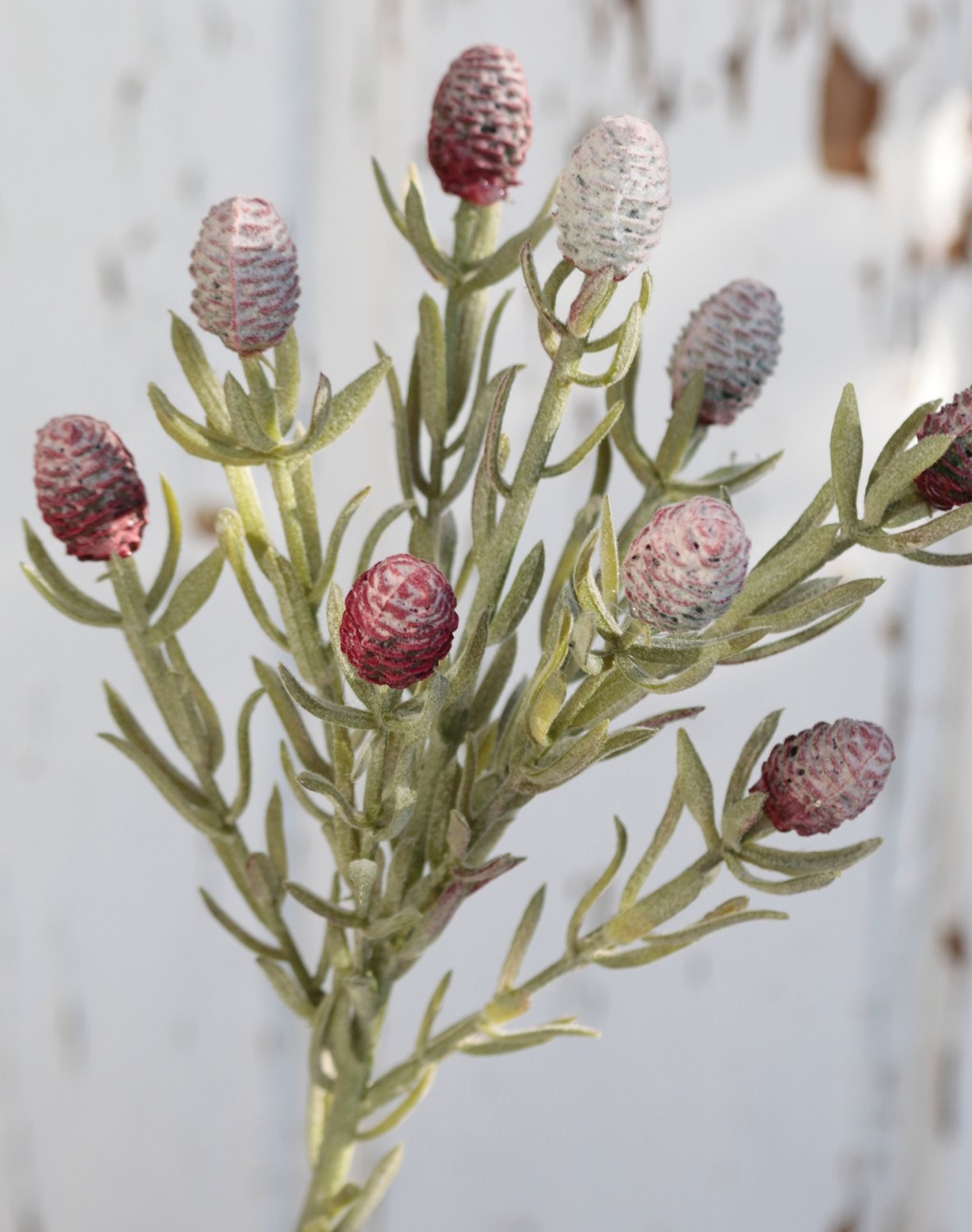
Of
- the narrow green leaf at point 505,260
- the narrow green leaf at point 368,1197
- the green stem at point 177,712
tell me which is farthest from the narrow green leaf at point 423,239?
the narrow green leaf at point 368,1197

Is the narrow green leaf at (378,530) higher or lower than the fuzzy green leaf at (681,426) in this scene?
lower

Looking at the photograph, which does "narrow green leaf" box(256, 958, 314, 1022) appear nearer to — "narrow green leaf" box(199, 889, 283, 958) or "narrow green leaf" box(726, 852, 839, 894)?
"narrow green leaf" box(199, 889, 283, 958)

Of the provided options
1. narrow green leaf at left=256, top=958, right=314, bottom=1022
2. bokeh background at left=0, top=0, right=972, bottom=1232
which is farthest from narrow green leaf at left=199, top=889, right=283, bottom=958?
bokeh background at left=0, top=0, right=972, bottom=1232

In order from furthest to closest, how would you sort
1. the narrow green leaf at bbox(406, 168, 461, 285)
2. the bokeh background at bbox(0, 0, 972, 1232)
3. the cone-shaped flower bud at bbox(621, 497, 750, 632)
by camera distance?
1. the bokeh background at bbox(0, 0, 972, 1232)
2. the narrow green leaf at bbox(406, 168, 461, 285)
3. the cone-shaped flower bud at bbox(621, 497, 750, 632)

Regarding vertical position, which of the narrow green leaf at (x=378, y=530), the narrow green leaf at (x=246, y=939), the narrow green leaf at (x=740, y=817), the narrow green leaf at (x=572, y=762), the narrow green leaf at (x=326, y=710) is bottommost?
the narrow green leaf at (x=246, y=939)

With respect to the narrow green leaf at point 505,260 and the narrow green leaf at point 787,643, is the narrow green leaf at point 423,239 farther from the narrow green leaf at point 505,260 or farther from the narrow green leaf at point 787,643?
the narrow green leaf at point 787,643

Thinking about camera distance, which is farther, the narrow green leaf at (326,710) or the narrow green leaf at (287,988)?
the narrow green leaf at (287,988)

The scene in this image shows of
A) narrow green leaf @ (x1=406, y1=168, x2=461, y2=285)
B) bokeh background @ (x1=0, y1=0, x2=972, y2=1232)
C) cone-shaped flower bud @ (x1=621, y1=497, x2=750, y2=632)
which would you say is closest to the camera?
cone-shaped flower bud @ (x1=621, y1=497, x2=750, y2=632)

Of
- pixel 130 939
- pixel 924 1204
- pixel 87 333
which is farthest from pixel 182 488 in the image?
pixel 924 1204
